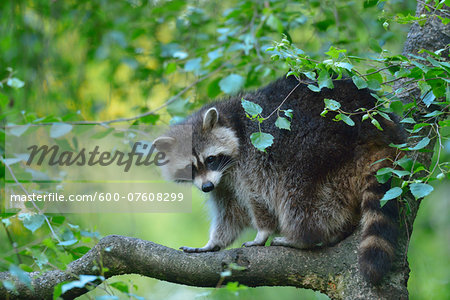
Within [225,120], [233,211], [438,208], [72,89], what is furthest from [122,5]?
[438,208]

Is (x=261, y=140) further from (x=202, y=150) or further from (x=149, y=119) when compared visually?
(x=149, y=119)

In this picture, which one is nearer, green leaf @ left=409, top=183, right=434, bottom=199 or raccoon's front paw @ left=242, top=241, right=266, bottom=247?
green leaf @ left=409, top=183, right=434, bottom=199

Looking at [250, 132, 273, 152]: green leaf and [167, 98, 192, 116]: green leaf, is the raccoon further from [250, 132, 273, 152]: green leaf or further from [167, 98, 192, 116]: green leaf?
[167, 98, 192, 116]: green leaf

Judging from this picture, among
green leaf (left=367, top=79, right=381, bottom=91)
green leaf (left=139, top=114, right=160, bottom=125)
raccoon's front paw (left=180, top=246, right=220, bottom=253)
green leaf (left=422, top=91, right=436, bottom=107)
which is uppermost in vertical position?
green leaf (left=367, top=79, right=381, bottom=91)

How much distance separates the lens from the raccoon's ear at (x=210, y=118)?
162 inches

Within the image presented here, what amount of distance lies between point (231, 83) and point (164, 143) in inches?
31.3

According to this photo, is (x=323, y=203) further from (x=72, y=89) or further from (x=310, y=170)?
(x=72, y=89)

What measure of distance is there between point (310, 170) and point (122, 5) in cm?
437

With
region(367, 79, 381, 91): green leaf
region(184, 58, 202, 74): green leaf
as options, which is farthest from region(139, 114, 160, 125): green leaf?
region(367, 79, 381, 91): green leaf

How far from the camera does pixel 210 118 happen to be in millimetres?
4180

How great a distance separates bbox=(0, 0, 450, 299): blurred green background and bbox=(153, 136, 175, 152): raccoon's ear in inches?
16.0

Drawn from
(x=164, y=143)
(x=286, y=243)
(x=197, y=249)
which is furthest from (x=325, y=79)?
(x=164, y=143)

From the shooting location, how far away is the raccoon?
3107 millimetres

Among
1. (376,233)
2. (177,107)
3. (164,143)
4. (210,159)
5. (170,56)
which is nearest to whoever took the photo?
(376,233)
